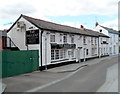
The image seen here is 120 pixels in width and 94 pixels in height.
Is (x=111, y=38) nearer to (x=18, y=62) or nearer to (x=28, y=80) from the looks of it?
(x=18, y=62)

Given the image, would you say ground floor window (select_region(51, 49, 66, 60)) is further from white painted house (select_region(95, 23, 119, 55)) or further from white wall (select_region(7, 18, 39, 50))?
white painted house (select_region(95, 23, 119, 55))

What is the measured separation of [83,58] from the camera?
23.5m

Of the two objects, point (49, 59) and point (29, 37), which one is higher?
point (29, 37)

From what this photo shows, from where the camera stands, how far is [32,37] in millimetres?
15883

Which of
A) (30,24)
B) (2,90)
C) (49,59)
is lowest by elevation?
(2,90)

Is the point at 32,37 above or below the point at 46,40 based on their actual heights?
above

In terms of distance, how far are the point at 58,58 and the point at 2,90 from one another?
34.0 ft

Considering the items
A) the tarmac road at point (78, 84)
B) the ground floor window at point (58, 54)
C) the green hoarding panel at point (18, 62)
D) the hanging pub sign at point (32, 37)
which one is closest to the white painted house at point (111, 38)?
the ground floor window at point (58, 54)

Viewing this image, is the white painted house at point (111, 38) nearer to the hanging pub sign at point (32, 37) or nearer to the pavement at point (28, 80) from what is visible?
the hanging pub sign at point (32, 37)

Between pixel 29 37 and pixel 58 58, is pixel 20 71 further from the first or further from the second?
pixel 58 58

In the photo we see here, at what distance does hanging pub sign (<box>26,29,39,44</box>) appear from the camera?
51.0 feet

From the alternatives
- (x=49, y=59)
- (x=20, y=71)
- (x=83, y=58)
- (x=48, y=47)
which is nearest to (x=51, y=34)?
(x=48, y=47)

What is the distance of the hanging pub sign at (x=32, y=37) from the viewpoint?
15.5m

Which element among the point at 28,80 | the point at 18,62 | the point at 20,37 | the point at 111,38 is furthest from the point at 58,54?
the point at 111,38
